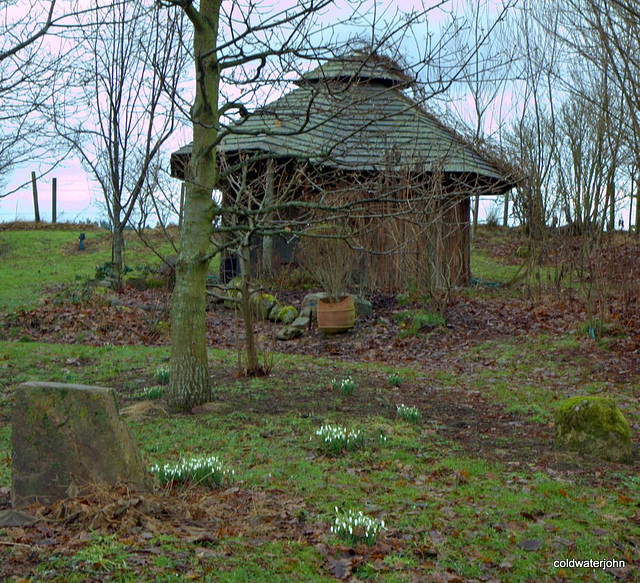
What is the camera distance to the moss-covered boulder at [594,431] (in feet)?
20.3

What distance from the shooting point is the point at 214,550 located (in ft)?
12.3

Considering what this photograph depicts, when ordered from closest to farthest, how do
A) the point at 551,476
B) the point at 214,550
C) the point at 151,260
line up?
the point at 214,550 < the point at 551,476 < the point at 151,260

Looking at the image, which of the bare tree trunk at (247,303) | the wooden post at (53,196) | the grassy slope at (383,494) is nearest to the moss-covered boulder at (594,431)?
the grassy slope at (383,494)

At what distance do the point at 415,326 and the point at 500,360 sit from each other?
94.2 inches

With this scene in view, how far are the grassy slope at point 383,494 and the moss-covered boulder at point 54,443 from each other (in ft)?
2.08

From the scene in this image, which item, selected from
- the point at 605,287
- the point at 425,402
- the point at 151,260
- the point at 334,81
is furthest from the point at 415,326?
the point at 151,260

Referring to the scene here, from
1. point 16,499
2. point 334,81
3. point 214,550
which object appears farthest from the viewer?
point 334,81

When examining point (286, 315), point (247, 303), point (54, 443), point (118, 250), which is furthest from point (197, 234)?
point (118, 250)

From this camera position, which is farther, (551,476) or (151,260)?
(151,260)

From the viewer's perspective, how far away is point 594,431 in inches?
246

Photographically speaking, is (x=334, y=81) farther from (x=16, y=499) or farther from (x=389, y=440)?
→ (x=16, y=499)

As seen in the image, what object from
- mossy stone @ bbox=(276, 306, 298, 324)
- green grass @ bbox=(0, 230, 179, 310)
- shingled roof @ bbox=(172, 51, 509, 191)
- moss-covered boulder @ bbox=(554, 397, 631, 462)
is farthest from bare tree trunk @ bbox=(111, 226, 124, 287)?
moss-covered boulder @ bbox=(554, 397, 631, 462)

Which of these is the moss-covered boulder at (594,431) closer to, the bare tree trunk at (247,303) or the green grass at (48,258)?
the bare tree trunk at (247,303)

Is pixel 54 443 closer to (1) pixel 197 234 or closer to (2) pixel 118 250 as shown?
(1) pixel 197 234
